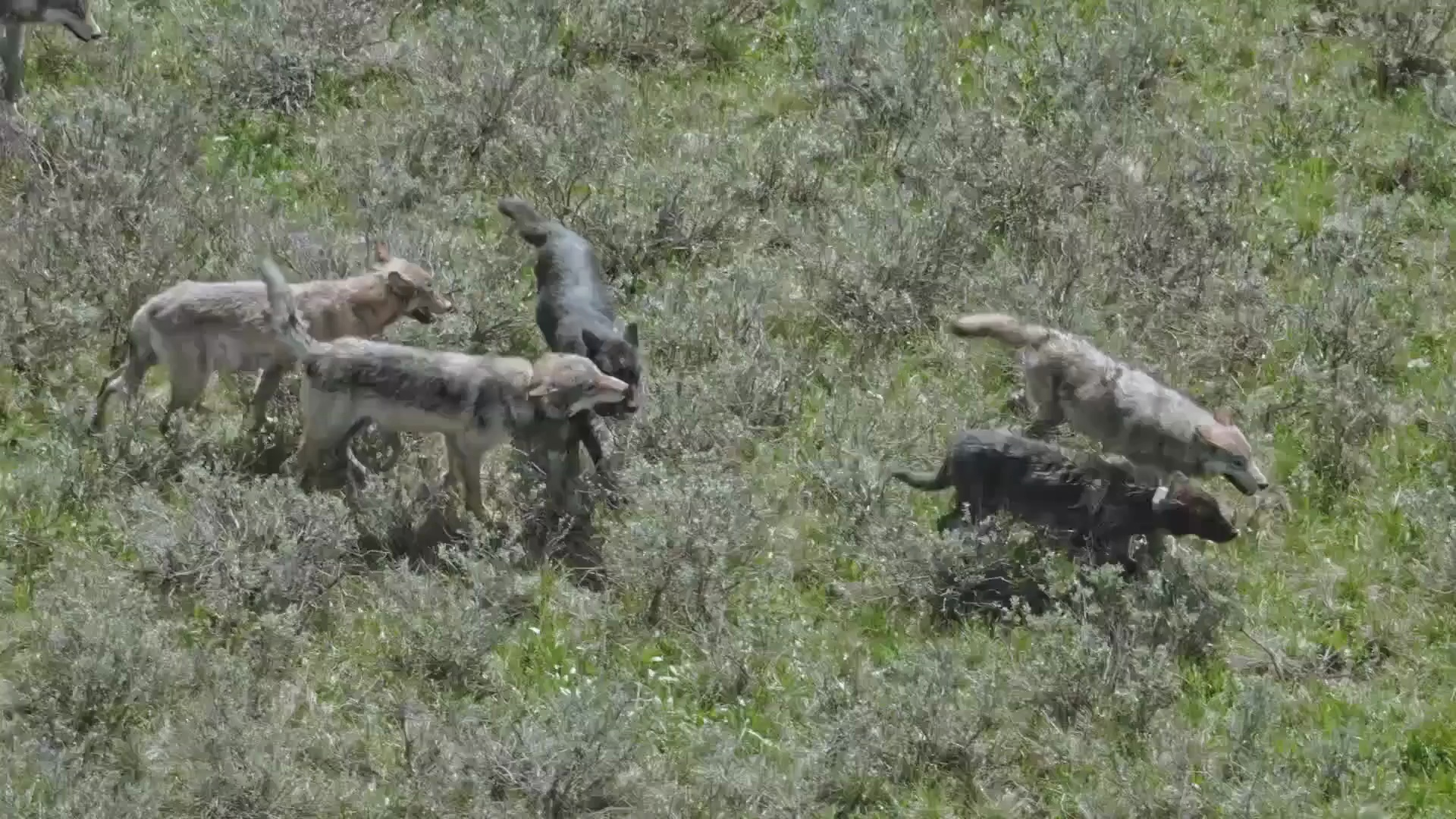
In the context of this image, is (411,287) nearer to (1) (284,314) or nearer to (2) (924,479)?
(1) (284,314)

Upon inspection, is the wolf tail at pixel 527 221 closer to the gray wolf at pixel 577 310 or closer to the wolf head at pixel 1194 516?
the gray wolf at pixel 577 310

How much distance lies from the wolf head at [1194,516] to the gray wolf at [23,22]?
6942 millimetres

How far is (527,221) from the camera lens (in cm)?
1039

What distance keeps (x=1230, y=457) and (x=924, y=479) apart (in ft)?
4.30

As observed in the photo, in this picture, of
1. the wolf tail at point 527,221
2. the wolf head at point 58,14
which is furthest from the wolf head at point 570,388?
the wolf head at point 58,14

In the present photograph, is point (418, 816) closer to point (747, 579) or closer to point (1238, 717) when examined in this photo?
point (747, 579)

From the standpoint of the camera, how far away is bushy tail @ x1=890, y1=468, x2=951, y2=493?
8.46 meters

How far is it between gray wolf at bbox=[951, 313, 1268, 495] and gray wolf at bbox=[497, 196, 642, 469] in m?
1.58

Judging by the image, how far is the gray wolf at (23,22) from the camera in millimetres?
11148

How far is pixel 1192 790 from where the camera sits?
6.72 meters

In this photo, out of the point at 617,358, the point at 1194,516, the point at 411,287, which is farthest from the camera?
the point at 411,287

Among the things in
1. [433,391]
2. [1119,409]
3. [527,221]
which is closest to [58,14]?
[527,221]

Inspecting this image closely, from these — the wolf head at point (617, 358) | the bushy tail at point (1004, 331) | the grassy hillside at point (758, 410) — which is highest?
the bushy tail at point (1004, 331)

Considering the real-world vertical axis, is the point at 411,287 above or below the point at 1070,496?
above
